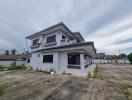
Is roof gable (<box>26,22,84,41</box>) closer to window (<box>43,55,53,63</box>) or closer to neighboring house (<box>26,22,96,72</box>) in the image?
neighboring house (<box>26,22,96,72</box>)

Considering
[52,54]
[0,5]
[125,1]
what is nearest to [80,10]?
[125,1]

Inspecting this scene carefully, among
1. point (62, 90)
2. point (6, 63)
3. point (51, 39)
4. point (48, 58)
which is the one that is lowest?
point (62, 90)

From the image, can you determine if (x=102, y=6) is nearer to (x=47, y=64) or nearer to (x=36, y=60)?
(x=47, y=64)

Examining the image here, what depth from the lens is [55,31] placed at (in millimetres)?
14258

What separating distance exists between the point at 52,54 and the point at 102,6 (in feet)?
28.4

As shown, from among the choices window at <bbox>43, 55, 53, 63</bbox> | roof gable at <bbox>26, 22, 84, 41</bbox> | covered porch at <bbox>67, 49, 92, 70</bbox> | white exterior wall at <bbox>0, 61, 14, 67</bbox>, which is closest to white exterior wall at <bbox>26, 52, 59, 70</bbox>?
window at <bbox>43, 55, 53, 63</bbox>

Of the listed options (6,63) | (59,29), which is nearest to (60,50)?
(59,29)

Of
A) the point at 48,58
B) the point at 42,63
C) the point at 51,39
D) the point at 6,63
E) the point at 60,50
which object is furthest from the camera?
the point at 6,63

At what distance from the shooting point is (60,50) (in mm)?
11578

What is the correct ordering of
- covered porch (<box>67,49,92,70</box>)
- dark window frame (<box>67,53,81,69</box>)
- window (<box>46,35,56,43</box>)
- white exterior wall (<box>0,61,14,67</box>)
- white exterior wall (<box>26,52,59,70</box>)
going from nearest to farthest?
1. covered porch (<box>67,49,92,70</box>)
2. dark window frame (<box>67,53,81,69</box>)
3. white exterior wall (<box>26,52,59,70</box>)
4. window (<box>46,35,56,43</box>)
5. white exterior wall (<box>0,61,14,67</box>)

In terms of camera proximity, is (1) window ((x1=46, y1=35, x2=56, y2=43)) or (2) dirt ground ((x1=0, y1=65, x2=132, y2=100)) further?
(1) window ((x1=46, y1=35, x2=56, y2=43))

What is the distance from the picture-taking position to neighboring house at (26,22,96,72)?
10297mm

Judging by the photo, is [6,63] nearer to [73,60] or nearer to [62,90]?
[73,60]

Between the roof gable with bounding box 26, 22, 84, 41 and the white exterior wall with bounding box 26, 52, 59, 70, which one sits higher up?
the roof gable with bounding box 26, 22, 84, 41
